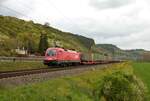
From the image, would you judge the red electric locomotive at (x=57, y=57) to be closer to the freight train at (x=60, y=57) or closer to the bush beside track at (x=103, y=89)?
the freight train at (x=60, y=57)

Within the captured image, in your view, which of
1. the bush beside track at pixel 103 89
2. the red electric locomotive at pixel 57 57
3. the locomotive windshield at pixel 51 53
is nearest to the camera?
the bush beside track at pixel 103 89

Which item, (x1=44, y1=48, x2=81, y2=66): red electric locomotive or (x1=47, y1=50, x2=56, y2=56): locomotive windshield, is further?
(x1=47, y1=50, x2=56, y2=56): locomotive windshield

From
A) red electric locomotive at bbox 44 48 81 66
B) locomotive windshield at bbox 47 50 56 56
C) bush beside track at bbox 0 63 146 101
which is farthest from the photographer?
locomotive windshield at bbox 47 50 56 56

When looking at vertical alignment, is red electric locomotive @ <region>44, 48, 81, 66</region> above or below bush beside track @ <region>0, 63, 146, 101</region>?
above

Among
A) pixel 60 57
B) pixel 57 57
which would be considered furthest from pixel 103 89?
pixel 60 57

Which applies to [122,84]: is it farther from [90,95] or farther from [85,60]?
[85,60]

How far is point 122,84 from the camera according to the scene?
2517 cm

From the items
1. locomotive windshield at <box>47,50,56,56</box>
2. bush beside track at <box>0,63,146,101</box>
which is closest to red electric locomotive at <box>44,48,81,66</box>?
locomotive windshield at <box>47,50,56,56</box>

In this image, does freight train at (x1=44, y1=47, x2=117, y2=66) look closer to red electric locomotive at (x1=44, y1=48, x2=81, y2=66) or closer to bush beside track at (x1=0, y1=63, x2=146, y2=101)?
red electric locomotive at (x1=44, y1=48, x2=81, y2=66)

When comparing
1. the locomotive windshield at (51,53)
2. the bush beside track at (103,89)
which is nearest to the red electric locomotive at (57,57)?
the locomotive windshield at (51,53)

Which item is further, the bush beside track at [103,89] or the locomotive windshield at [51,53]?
the locomotive windshield at [51,53]

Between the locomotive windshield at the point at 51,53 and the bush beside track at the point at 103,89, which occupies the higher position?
the locomotive windshield at the point at 51,53

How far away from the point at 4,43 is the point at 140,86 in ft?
287

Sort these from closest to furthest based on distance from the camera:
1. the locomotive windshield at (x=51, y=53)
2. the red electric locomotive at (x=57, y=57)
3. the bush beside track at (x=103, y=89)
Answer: the bush beside track at (x=103, y=89) → the red electric locomotive at (x=57, y=57) → the locomotive windshield at (x=51, y=53)
